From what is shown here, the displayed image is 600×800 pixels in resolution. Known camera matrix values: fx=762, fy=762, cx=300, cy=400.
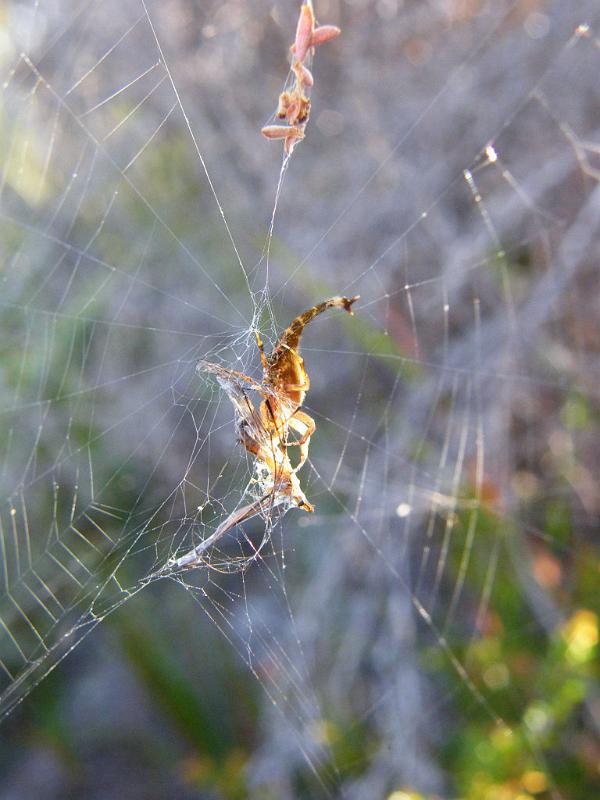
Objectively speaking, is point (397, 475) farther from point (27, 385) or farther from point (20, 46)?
point (20, 46)

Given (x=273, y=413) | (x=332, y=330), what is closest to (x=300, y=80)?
(x=273, y=413)

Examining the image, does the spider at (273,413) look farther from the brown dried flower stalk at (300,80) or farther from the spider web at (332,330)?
the spider web at (332,330)

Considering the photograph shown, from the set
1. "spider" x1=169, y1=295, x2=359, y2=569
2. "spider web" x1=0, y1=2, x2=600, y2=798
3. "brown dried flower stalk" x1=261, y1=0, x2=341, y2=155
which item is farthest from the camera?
"spider web" x1=0, y1=2, x2=600, y2=798

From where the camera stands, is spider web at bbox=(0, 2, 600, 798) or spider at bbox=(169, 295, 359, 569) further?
spider web at bbox=(0, 2, 600, 798)

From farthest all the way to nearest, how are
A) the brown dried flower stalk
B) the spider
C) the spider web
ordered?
1. the spider web
2. the spider
3. the brown dried flower stalk

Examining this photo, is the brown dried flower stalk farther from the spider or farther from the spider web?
the spider web

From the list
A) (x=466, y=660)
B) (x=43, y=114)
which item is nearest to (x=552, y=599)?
(x=466, y=660)

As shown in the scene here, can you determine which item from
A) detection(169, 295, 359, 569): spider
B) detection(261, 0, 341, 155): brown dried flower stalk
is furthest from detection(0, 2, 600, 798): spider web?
detection(261, 0, 341, 155): brown dried flower stalk

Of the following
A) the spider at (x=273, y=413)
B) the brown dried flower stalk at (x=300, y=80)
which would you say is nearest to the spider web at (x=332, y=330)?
the spider at (x=273, y=413)
